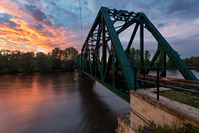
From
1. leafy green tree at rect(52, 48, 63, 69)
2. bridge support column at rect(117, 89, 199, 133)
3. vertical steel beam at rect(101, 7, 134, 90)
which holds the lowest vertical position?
bridge support column at rect(117, 89, 199, 133)

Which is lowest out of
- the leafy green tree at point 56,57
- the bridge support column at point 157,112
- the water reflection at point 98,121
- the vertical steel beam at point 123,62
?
the water reflection at point 98,121

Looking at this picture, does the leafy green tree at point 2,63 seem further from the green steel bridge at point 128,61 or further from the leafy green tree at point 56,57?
the green steel bridge at point 128,61

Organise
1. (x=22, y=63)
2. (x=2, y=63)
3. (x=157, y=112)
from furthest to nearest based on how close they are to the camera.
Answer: (x=22, y=63)
(x=2, y=63)
(x=157, y=112)

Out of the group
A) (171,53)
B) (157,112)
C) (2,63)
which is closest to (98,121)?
(157,112)

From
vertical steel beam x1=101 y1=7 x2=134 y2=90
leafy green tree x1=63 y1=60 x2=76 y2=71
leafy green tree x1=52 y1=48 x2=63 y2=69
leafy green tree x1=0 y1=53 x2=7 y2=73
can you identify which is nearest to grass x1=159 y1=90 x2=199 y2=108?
vertical steel beam x1=101 y1=7 x2=134 y2=90

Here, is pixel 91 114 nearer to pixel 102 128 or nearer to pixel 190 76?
pixel 102 128

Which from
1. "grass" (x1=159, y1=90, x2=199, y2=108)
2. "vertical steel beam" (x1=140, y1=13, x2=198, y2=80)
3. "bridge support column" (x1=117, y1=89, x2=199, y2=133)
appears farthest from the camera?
"vertical steel beam" (x1=140, y1=13, x2=198, y2=80)

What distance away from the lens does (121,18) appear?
8.13 meters

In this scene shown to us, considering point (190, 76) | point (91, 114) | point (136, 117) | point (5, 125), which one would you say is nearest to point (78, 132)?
point (91, 114)

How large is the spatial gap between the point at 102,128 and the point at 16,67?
7808 centimetres

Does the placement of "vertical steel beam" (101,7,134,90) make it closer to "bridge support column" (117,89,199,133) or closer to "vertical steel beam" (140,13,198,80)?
"bridge support column" (117,89,199,133)

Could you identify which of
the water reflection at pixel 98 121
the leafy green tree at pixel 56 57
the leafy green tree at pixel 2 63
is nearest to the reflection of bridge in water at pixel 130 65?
the water reflection at pixel 98 121

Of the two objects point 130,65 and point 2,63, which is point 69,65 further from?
point 130,65

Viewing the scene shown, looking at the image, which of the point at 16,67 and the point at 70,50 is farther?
the point at 70,50
